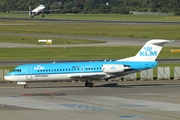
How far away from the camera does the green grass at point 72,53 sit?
3371 inches

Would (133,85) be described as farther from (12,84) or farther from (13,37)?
(13,37)

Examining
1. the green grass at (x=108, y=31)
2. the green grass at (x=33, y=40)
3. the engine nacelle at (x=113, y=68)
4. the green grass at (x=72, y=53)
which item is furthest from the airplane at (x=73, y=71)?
the green grass at (x=108, y=31)

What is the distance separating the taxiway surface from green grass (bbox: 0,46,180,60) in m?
23.6

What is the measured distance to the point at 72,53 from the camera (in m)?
91.2

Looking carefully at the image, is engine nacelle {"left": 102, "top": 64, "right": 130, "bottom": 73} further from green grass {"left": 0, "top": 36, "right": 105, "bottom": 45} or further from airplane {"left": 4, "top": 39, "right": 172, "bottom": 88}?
green grass {"left": 0, "top": 36, "right": 105, "bottom": 45}

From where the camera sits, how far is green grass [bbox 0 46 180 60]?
281ft

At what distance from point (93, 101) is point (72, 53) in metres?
45.2

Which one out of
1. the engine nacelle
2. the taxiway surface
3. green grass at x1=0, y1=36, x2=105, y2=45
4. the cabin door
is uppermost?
the engine nacelle

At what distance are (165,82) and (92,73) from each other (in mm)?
10049

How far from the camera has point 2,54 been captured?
299 feet

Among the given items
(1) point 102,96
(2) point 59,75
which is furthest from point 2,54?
(1) point 102,96

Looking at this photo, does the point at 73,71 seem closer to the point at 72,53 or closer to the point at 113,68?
the point at 113,68

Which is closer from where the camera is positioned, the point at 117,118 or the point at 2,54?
the point at 117,118

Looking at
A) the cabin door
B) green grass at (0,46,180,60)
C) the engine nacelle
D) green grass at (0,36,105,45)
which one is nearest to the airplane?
the cabin door
